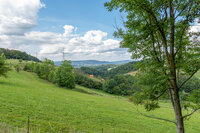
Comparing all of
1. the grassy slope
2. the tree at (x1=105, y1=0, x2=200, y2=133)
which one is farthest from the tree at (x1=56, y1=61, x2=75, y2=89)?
the tree at (x1=105, y1=0, x2=200, y2=133)

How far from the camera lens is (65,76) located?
48.2 metres

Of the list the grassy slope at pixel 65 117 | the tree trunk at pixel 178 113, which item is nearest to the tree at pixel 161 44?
the tree trunk at pixel 178 113

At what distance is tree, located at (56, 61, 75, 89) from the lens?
48.2 metres

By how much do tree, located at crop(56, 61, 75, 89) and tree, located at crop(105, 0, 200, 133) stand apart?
4401 cm

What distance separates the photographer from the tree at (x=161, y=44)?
5.54m

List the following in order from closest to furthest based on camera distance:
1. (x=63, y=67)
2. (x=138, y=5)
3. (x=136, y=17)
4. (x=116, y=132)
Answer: (x=138, y=5), (x=136, y=17), (x=116, y=132), (x=63, y=67)

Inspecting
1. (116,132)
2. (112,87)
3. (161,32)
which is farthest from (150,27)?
(112,87)

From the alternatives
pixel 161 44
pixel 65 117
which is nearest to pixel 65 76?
pixel 65 117

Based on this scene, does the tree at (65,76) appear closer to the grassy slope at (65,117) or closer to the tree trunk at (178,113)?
the grassy slope at (65,117)

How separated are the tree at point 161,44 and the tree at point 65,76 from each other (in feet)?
144

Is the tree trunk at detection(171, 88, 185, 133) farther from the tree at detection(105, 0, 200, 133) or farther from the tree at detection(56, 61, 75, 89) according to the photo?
the tree at detection(56, 61, 75, 89)

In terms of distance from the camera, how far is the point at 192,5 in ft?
17.9

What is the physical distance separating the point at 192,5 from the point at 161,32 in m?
1.63

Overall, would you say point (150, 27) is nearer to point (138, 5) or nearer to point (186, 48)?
point (138, 5)
